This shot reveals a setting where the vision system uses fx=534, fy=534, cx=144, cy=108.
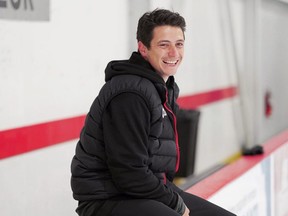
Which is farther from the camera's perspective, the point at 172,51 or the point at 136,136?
the point at 172,51

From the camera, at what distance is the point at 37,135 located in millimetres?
2947

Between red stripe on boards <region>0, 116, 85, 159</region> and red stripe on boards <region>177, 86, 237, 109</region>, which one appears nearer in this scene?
red stripe on boards <region>0, 116, 85, 159</region>

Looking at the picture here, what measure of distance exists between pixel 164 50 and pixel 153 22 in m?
0.11

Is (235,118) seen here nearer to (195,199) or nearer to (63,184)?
(63,184)

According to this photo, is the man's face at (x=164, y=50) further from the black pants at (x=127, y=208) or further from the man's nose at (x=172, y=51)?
the black pants at (x=127, y=208)

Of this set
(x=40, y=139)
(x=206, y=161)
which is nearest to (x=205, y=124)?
(x=206, y=161)

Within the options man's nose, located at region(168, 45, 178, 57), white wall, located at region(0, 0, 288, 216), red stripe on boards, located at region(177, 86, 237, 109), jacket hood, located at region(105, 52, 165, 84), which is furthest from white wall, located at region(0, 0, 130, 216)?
red stripe on boards, located at region(177, 86, 237, 109)

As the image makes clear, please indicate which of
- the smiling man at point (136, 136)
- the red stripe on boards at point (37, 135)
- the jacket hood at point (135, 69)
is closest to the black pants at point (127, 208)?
the smiling man at point (136, 136)

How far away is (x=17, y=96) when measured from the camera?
9.31 ft

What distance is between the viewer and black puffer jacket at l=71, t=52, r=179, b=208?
5.82 ft

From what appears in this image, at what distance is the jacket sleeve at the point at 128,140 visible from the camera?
5.79ft

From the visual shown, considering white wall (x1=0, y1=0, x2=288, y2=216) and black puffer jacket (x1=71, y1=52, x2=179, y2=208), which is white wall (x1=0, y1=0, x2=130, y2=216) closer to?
white wall (x1=0, y1=0, x2=288, y2=216)

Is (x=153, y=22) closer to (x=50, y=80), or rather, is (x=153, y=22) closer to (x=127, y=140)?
(x=127, y=140)

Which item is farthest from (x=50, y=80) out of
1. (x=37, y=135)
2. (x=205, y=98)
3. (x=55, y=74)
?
(x=205, y=98)
